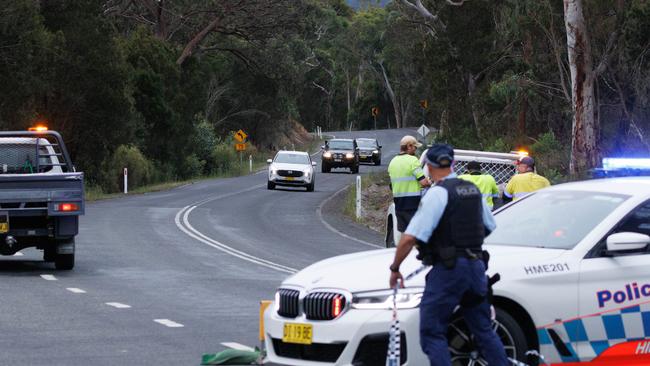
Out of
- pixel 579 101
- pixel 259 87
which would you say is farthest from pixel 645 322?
pixel 259 87

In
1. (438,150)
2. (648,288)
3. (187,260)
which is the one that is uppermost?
(438,150)

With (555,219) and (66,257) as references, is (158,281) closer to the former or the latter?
(66,257)

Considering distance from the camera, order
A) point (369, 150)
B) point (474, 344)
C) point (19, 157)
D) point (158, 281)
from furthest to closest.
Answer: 1. point (369, 150)
2. point (19, 157)
3. point (158, 281)
4. point (474, 344)

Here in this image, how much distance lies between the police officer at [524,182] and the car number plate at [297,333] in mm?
7901

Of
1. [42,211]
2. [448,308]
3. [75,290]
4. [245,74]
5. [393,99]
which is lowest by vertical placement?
Answer: [75,290]

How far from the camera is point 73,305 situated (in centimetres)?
1437

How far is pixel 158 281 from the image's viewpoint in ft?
56.9

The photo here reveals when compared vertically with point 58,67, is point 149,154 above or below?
below

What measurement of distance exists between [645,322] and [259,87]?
235 feet

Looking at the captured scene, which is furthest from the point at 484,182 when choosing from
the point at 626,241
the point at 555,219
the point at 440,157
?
the point at 440,157

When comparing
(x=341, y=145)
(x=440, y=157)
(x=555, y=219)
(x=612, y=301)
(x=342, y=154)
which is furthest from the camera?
(x=341, y=145)

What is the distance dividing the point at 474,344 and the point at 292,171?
133 ft

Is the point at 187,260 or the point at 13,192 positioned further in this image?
the point at 187,260

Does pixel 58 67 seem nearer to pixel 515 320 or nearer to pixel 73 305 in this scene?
pixel 73 305
